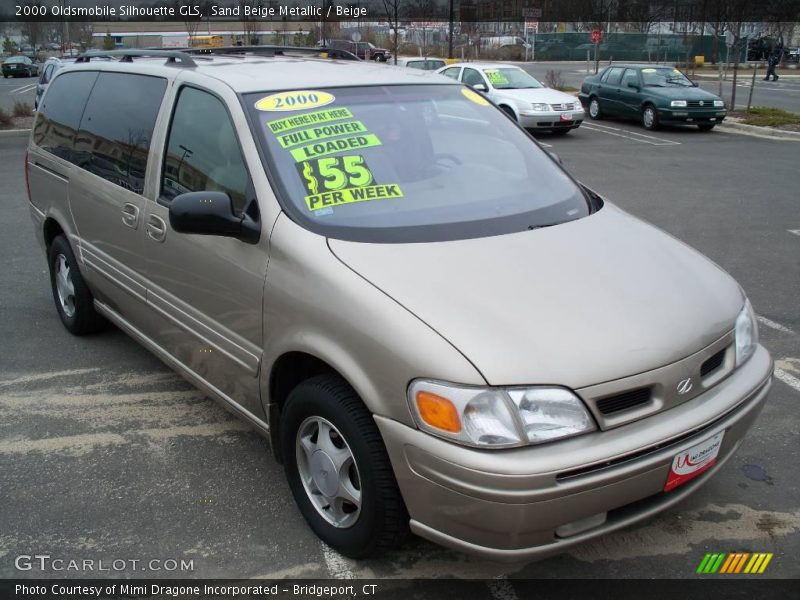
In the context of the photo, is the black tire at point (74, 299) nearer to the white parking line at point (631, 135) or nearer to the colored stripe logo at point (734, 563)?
the colored stripe logo at point (734, 563)

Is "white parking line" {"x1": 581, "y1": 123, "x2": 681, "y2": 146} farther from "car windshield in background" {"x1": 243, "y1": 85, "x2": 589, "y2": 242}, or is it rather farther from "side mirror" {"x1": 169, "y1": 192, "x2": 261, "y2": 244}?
"side mirror" {"x1": 169, "y1": 192, "x2": 261, "y2": 244}

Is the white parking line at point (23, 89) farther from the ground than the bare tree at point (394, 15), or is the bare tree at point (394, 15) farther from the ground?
the bare tree at point (394, 15)

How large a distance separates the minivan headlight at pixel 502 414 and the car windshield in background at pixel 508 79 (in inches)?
606

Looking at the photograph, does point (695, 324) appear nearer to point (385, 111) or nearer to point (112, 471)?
point (385, 111)

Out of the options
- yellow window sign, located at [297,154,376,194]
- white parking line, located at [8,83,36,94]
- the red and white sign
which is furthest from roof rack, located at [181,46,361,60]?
white parking line, located at [8,83,36,94]

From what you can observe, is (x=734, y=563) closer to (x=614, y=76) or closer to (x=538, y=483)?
(x=538, y=483)

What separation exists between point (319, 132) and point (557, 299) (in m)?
1.33

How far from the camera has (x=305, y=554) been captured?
290cm

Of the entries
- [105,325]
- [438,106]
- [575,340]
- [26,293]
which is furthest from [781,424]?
[26,293]

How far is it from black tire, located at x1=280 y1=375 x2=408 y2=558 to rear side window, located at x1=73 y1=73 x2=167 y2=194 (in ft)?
5.36

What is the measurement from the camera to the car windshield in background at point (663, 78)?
17.4m

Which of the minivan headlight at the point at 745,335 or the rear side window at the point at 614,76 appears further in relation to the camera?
the rear side window at the point at 614,76

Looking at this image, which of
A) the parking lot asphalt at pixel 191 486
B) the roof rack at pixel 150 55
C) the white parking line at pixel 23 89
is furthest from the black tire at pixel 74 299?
the white parking line at pixel 23 89

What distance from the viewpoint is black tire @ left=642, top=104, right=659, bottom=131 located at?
16938mm
